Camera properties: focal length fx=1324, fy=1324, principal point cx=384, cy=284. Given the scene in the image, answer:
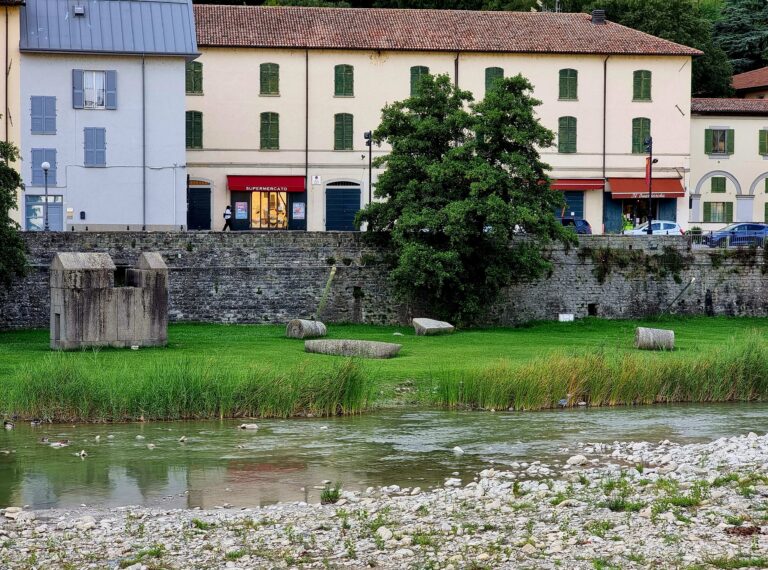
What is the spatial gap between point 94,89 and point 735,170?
3367 cm

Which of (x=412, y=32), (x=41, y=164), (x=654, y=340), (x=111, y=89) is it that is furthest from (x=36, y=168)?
(x=654, y=340)

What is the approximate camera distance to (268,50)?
60.8m

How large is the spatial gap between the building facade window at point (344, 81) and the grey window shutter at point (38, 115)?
14.5 metres

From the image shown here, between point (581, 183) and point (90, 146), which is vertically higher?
point (90, 146)

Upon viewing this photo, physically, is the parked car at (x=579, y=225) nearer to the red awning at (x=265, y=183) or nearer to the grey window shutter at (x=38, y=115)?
the red awning at (x=265, y=183)

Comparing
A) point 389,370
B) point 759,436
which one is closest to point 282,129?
point 389,370

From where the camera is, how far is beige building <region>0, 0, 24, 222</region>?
52594mm

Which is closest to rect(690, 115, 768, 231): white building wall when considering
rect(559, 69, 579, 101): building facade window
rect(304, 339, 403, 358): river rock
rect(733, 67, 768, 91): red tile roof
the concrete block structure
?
rect(559, 69, 579, 101): building facade window

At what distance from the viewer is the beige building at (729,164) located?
67938 mm

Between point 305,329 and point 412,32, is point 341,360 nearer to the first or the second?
point 305,329

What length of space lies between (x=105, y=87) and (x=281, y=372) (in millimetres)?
29215

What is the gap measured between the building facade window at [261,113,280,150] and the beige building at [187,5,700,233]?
5 cm

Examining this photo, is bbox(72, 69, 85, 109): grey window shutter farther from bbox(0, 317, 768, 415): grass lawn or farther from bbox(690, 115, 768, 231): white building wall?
bbox(690, 115, 768, 231): white building wall

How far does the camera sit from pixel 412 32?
2470 inches
